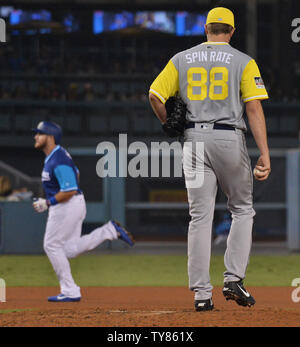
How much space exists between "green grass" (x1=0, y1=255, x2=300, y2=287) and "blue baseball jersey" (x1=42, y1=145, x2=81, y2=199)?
78.5 inches

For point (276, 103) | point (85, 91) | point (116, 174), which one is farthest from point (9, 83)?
point (116, 174)

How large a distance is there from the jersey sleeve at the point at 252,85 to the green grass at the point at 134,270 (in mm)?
4013

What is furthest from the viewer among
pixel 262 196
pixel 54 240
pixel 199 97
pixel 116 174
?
pixel 262 196

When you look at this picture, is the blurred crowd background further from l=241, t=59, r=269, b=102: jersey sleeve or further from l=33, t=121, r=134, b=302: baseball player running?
l=241, t=59, r=269, b=102: jersey sleeve

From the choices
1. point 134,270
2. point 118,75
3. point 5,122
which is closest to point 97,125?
point 5,122

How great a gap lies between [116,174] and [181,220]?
10.9 ft

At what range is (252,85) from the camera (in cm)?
500

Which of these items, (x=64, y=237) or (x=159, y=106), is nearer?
(x=159, y=106)

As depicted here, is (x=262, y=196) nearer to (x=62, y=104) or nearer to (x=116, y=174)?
(x=116, y=174)

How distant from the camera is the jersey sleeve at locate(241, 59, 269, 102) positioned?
4996mm

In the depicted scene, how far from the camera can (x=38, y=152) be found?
2130 centimetres

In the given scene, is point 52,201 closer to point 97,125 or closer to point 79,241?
point 79,241

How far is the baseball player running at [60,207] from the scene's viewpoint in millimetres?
7090

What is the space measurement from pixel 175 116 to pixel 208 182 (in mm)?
485
